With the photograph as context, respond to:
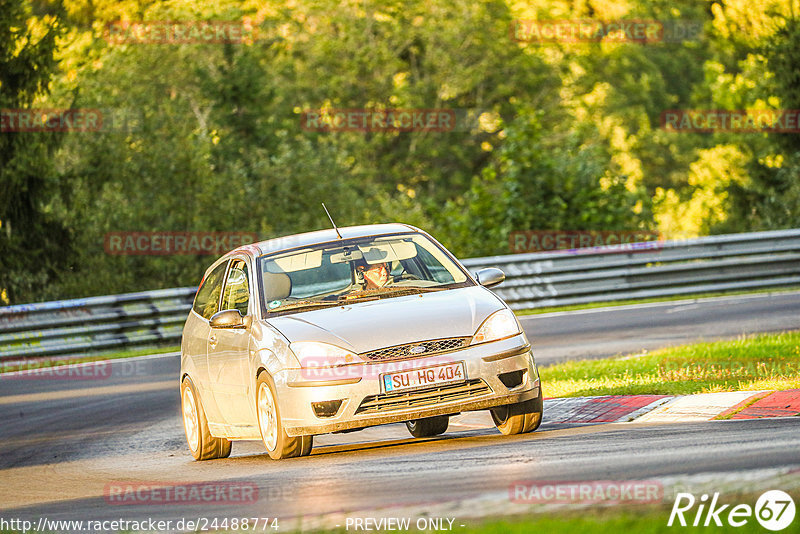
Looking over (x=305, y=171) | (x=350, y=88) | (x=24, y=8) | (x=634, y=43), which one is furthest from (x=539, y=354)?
(x=634, y=43)

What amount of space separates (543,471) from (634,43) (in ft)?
184

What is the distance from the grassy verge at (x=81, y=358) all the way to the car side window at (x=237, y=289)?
982cm

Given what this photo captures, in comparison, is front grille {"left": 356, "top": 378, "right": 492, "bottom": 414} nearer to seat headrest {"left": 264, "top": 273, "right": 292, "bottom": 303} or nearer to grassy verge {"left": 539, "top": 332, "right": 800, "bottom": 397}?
seat headrest {"left": 264, "top": 273, "right": 292, "bottom": 303}

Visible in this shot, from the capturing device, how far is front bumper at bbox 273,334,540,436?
882 cm

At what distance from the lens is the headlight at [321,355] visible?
8.84 m

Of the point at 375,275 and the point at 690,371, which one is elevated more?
the point at 375,275

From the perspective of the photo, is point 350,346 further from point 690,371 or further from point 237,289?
point 690,371

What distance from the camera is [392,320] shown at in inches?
356

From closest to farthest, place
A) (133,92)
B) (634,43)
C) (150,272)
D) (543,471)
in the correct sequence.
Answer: (543,471) < (150,272) < (133,92) < (634,43)

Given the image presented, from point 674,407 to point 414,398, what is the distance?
2.49 m

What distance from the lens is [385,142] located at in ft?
169

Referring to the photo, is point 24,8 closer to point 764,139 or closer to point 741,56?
point 764,139

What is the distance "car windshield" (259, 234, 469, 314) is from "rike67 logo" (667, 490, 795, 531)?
4132 mm

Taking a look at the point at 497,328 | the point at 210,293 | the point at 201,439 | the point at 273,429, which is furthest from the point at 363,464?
the point at 210,293
